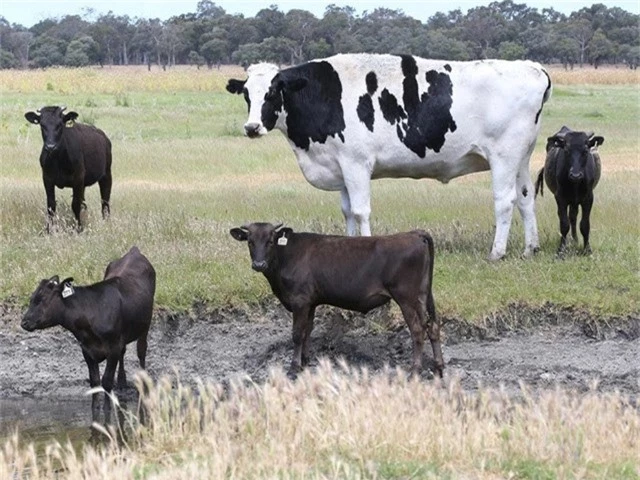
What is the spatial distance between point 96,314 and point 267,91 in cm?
422

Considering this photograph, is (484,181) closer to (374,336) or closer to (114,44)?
(374,336)

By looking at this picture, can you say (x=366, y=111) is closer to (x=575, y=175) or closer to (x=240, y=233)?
(x=575, y=175)

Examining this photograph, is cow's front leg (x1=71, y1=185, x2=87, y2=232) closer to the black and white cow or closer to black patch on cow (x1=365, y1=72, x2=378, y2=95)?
the black and white cow

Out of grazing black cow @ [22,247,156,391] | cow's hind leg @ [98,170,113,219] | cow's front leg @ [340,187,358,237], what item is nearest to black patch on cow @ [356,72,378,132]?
cow's front leg @ [340,187,358,237]

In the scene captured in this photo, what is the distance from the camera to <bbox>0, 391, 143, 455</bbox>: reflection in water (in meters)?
10.4

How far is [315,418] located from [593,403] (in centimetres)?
178

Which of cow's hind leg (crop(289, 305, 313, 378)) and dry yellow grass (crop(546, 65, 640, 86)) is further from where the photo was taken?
dry yellow grass (crop(546, 65, 640, 86))

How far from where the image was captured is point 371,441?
8070mm

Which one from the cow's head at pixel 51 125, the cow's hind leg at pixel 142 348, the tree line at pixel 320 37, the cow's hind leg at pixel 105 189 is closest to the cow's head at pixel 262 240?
the cow's hind leg at pixel 142 348

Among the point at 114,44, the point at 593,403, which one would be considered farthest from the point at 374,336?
the point at 114,44

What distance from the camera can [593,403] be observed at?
8305 mm

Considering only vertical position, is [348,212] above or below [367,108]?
below

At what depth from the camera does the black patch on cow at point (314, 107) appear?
14.6 m

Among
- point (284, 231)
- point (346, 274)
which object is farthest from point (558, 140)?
point (284, 231)
